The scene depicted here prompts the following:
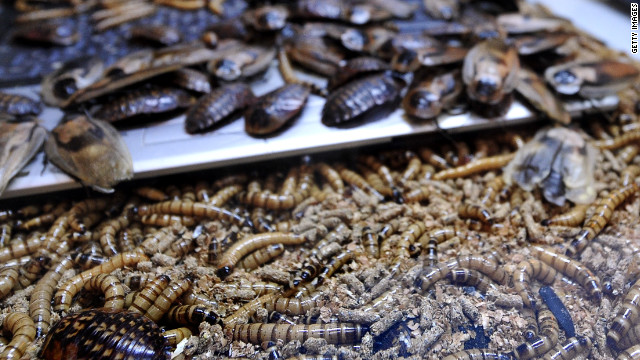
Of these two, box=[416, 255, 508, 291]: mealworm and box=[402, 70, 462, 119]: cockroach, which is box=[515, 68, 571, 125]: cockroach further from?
box=[416, 255, 508, 291]: mealworm

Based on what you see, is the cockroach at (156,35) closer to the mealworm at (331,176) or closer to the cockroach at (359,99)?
the cockroach at (359,99)

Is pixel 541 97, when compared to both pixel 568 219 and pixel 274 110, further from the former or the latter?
pixel 274 110

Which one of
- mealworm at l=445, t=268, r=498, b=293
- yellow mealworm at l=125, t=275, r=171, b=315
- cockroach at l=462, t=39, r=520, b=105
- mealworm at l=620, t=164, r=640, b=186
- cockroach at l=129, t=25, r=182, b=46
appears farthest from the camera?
cockroach at l=129, t=25, r=182, b=46

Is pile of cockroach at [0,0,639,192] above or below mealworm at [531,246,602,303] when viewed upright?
above

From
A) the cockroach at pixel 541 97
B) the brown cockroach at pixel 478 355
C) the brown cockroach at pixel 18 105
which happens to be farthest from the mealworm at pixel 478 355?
the brown cockroach at pixel 18 105

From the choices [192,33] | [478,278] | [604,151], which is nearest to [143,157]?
[192,33]

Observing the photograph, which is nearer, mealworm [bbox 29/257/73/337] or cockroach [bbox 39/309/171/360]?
cockroach [bbox 39/309/171/360]

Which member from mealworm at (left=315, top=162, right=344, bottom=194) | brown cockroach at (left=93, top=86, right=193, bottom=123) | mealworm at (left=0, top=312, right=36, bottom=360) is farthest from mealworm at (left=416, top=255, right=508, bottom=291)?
brown cockroach at (left=93, top=86, right=193, bottom=123)
